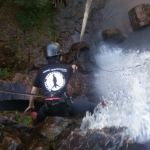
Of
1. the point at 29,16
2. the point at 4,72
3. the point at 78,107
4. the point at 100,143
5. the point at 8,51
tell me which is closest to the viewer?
the point at 100,143

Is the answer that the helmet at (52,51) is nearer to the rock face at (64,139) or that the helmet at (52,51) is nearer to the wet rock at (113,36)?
the rock face at (64,139)

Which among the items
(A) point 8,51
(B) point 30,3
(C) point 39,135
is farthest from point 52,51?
(B) point 30,3

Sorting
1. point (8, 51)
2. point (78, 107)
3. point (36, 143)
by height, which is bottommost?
point (36, 143)

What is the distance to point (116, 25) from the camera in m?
10.3

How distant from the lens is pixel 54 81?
5.25m

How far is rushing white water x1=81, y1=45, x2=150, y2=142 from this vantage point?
4.86 m

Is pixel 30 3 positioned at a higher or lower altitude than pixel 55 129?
higher

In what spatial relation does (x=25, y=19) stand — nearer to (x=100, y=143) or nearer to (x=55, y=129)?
(x=55, y=129)

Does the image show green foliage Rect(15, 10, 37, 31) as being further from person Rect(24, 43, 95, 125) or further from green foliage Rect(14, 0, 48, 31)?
person Rect(24, 43, 95, 125)

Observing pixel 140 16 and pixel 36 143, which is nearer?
pixel 36 143

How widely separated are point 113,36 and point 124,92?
108 inches

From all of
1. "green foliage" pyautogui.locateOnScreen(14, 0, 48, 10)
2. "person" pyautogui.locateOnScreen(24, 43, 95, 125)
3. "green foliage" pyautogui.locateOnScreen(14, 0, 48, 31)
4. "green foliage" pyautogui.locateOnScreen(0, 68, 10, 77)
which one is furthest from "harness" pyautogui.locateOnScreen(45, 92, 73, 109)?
"green foliage" pyautogui.locateOnScreen(14, 0, 48, 31)

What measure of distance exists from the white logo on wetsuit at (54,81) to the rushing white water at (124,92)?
79cm

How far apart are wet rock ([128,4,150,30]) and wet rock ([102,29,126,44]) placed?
0.69m
